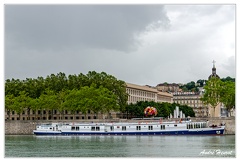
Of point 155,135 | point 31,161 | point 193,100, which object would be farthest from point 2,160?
point 193,100

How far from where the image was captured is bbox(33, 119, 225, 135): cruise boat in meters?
72.0

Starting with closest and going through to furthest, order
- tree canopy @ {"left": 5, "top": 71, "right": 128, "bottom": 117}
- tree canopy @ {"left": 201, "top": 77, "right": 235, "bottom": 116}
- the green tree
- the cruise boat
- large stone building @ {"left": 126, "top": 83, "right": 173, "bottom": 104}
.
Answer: the cruise boat → tree canopy @ {"left": 201, "top": 77, "right": 235, "bottom": 116} → tree canopy @ {"left": 5, "top": 71, "right": 128, "bottom": 117} → the green tree → large stone building @ {"left": 126, "top": 83, "right": 173, "bottom": 104}

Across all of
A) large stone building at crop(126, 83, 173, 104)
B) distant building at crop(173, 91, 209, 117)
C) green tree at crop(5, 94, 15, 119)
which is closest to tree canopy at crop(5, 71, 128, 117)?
green tree at crop(5, 94, 15, 119)

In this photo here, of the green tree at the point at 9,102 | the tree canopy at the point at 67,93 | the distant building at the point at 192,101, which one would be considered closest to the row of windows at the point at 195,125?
the tree canopy at the point at 67,93

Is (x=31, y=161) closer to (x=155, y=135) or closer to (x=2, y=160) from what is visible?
(x=2, y=160)

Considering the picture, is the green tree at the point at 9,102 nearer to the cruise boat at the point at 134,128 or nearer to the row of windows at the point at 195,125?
the cruise boat at the point at 134,128

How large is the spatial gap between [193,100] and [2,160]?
152m

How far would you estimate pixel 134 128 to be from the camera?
74.6 metres

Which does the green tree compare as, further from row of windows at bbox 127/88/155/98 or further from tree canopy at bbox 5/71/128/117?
row of windows at bbox 127/88/155/98

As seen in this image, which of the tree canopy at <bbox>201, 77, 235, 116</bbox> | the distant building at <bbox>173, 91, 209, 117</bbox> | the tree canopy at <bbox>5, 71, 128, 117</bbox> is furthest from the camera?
the distant building at <bbox>173, 91, 209, 117</bbox>

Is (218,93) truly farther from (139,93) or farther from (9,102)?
(139,93)

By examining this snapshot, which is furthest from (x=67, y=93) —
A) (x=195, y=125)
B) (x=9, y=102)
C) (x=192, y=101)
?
(x=192, y=101)

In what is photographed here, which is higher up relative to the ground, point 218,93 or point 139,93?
point 139,93

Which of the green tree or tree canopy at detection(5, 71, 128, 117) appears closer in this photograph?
tree canopy at detection(5, 71, 128, 117)
